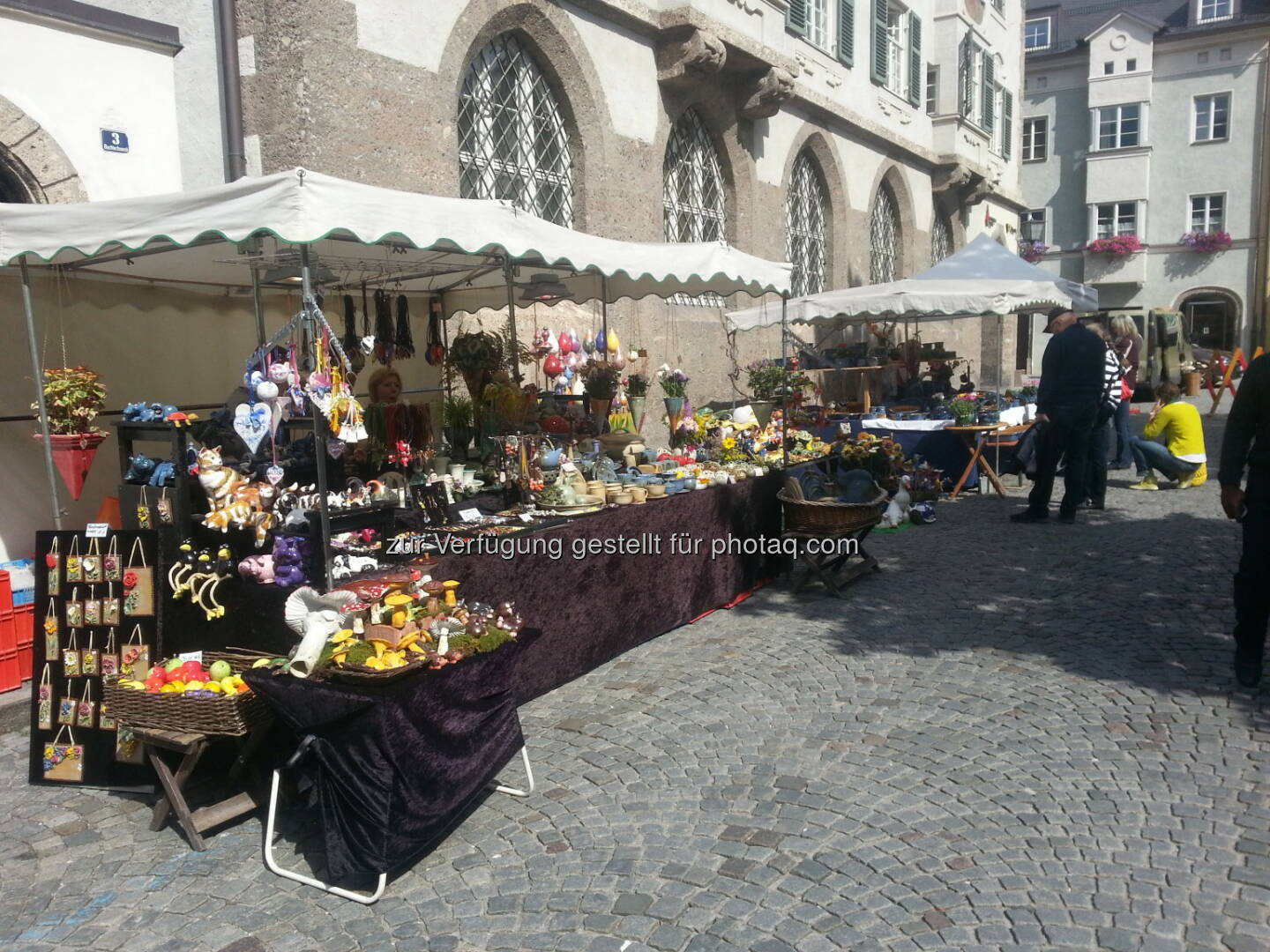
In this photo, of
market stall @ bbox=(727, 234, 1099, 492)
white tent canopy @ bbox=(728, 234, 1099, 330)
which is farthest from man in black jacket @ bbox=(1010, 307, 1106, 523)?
white tent canopy @ bbox=(728, 234, 1099, 330)

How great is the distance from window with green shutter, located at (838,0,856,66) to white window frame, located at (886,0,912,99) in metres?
2.11

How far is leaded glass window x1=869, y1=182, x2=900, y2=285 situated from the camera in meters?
Answer: 17.7

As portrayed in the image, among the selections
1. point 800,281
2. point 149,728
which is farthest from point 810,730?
point 800,281

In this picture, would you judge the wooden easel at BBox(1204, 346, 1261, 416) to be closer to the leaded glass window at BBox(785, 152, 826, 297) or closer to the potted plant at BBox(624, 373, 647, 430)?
the leaded glass window at BBox(785, 152, 826, 297)

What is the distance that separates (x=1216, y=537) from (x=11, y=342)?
8.71 m

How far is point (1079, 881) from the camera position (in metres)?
2.99

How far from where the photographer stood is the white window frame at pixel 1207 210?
3059 centimetres

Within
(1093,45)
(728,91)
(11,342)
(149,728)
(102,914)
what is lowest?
(102,914)

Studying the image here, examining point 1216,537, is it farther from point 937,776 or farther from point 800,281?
point 800,281

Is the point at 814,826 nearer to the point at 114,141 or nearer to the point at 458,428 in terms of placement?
the point at 458,428

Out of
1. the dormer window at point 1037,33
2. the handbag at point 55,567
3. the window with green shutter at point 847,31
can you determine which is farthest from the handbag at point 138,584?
the dormer window at point 1037,33

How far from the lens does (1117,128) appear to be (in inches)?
1267

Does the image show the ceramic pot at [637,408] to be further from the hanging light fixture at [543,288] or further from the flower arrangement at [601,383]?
the hanging light fixture at [543,288]

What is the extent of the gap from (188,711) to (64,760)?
0.98m
